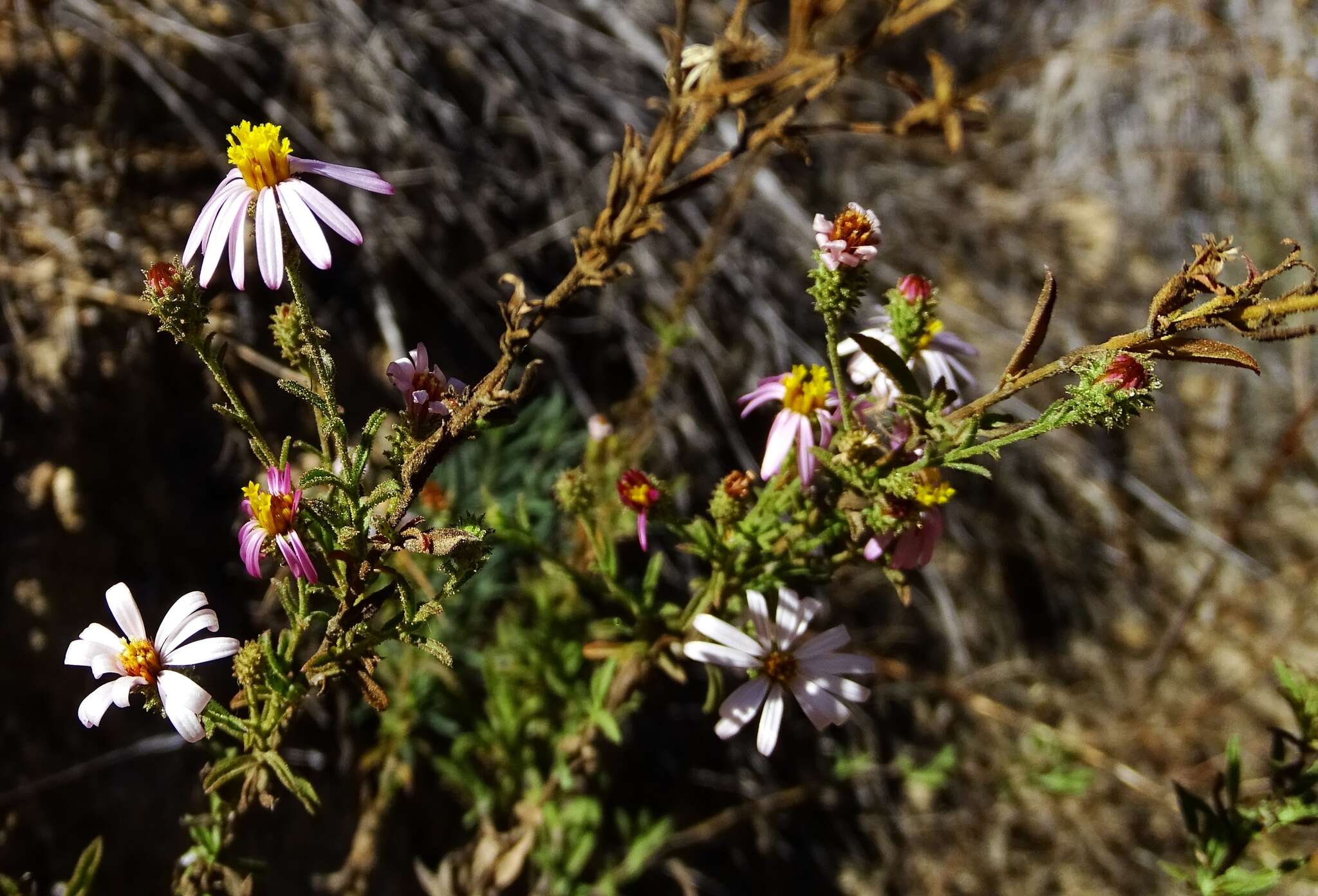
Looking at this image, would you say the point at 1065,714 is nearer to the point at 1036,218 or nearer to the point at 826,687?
the point at 1036,218

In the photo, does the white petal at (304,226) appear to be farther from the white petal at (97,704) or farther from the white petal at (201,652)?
the white petal at (97,704)

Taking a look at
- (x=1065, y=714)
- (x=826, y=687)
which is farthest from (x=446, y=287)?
(x=1065, y=714)

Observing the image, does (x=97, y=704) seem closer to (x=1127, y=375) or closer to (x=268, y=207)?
A: (x=268, y=207)

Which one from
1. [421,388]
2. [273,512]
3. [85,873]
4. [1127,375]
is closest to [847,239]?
[1127,375]

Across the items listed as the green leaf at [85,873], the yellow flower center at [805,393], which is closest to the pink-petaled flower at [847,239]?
the yellow flower center at [805,393]

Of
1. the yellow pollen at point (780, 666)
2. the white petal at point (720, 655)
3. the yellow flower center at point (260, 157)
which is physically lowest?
the yellow pollen at point (780, 666)

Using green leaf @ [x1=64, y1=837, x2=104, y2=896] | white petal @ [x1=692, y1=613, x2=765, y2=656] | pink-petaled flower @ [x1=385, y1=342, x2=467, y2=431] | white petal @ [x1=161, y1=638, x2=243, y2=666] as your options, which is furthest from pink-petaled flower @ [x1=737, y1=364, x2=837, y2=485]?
green leaf @ [x1=64, y1=837, x2=104, y2=896]
